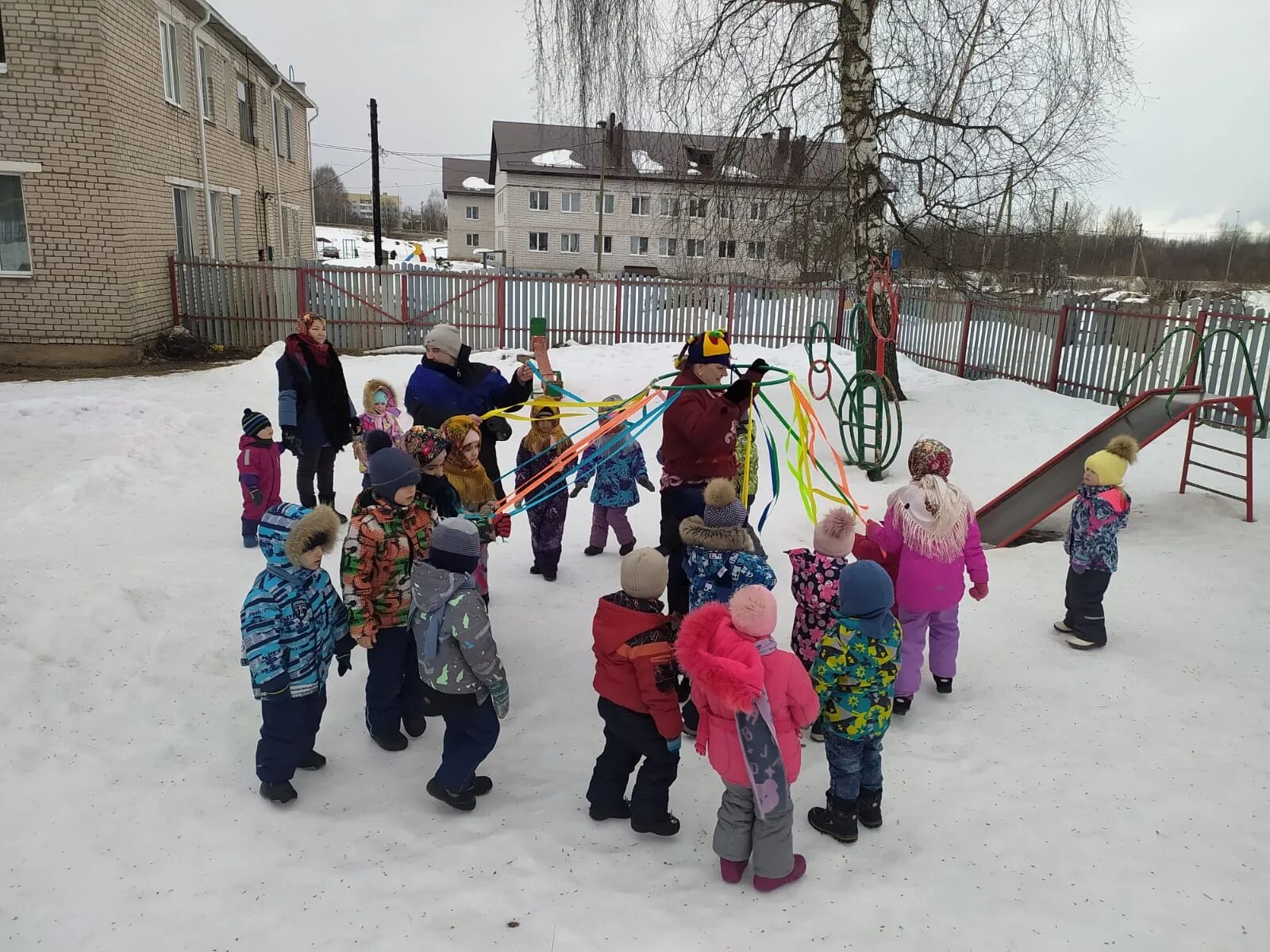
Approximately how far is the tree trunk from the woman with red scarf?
566 cm

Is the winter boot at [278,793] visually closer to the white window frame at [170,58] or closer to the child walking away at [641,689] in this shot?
the child walking away at [641,689]

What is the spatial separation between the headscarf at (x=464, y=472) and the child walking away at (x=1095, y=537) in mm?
3328

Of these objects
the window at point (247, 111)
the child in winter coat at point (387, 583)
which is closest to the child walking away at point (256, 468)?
the child in winter coat at point (387, 583)

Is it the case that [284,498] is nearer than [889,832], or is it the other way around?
[889,832]

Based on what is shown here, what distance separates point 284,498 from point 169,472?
1106mm

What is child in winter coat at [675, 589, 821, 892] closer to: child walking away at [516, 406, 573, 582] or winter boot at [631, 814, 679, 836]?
winter boot at [631, 814, 679, 836]

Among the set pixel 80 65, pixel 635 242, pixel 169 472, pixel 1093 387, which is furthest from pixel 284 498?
pixel 635 242

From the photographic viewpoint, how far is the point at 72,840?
3.13 metres

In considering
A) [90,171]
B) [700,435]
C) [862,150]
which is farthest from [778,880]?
[90,171]

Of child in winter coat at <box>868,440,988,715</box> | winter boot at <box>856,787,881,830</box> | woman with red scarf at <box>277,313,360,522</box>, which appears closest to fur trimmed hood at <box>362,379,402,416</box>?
woman with red scarf at <box>277,313,360,522</box>

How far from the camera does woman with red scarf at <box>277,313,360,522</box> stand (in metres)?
5.91

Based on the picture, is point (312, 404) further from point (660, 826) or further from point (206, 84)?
point (206, 84)

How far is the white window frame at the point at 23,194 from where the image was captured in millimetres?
11664

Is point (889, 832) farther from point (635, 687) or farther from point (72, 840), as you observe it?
point (72, 840)
